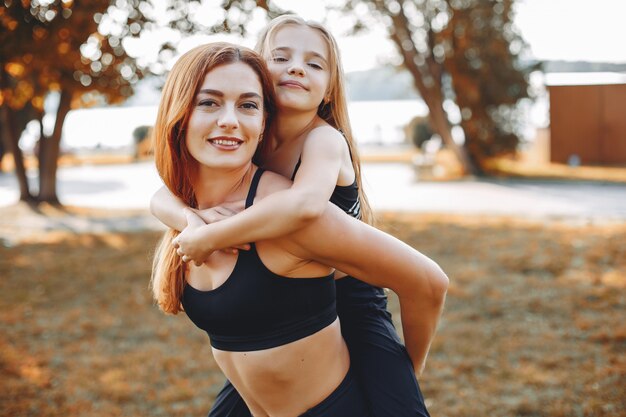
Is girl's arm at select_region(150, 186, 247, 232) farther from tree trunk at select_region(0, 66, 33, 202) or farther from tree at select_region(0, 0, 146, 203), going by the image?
tree trunk at select_region(0, 66, 33, 202)

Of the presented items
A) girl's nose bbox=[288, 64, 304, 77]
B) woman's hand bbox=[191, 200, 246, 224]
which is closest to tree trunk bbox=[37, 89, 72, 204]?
girl's nose bbox=[288, 64, 304, 77]

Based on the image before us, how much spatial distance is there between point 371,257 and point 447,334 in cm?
443

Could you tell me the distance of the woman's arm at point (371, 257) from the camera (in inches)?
60.5

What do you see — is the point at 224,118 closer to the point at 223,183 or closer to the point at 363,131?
the point at 223,183

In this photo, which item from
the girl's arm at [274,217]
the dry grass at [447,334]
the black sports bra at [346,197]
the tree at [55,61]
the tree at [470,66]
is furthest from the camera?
the tree at [470,66]

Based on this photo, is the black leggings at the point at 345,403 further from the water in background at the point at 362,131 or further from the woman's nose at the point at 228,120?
the water in background at the point at 362,131

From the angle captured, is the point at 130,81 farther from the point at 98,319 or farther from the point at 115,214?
the point at 98,319

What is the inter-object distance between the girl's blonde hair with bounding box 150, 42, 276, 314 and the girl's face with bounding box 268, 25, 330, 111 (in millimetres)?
91

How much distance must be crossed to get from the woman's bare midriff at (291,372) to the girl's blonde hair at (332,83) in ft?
1.99

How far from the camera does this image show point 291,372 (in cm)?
162

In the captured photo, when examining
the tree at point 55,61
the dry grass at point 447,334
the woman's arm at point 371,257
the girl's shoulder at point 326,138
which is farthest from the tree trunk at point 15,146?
the woman's arm at point 371,257

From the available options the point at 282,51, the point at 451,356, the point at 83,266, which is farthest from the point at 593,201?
the point at 282,51

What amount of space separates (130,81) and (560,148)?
1358 cm

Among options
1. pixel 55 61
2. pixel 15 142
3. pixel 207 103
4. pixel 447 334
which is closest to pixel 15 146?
pixel 15 142
